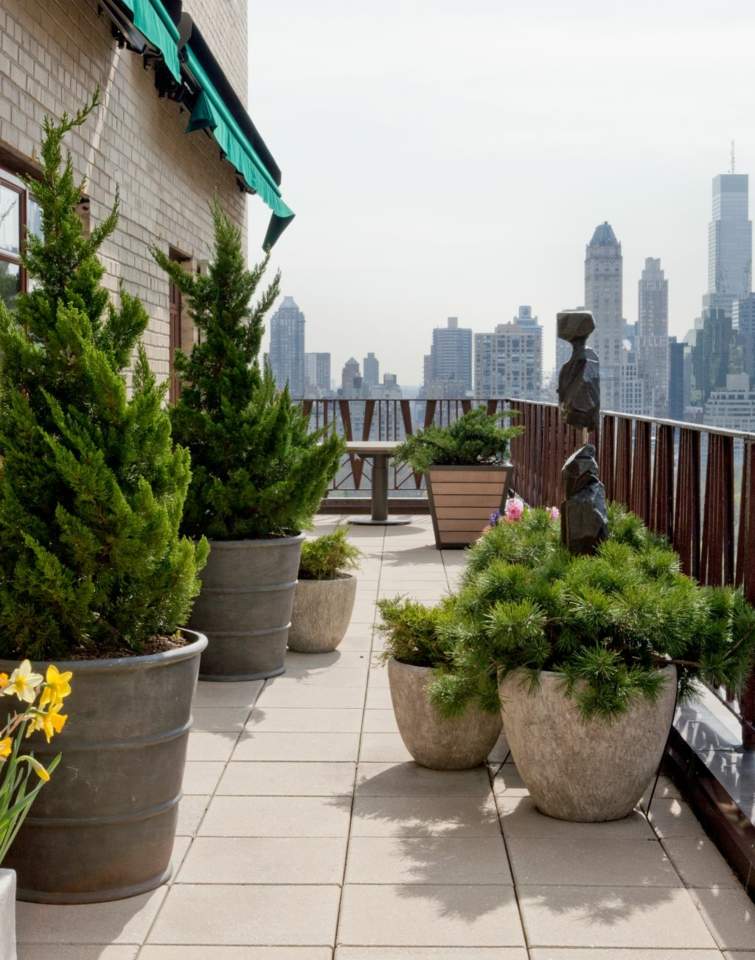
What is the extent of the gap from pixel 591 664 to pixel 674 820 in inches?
25.9

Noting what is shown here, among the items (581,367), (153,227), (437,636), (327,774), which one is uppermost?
(153,227)

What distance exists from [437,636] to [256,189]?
5.80 m

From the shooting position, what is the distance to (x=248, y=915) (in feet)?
10.3

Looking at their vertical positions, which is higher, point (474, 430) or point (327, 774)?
point (474, 430)

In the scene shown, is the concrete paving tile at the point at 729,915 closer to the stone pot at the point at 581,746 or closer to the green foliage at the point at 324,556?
the stone pot at the point at 581,746

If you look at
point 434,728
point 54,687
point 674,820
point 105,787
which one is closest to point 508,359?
point 434,728

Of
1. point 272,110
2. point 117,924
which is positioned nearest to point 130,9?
point 117,924

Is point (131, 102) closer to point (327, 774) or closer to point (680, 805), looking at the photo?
point (327, 774)

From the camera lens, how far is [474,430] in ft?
36.6

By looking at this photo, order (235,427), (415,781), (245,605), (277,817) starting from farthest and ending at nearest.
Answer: (235,427), (245,605), (415,781), (277,817)

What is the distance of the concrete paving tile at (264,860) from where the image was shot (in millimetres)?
3389

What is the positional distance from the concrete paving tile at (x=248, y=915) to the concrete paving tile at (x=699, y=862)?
3.22 feet

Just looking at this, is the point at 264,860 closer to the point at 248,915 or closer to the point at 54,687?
the point at 248,915

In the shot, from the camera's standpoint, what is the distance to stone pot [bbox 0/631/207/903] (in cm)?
310
